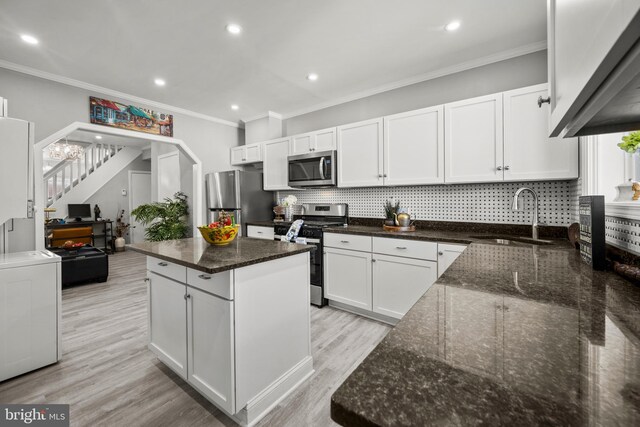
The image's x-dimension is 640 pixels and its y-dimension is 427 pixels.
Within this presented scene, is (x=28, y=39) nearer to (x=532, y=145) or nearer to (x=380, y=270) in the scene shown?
(x=380, y=270)

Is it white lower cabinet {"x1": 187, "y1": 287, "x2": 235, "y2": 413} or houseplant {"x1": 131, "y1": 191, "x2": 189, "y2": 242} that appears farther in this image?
houseplant {"x1": 131, "y1": 191, "x2": 189, "y2": 242}

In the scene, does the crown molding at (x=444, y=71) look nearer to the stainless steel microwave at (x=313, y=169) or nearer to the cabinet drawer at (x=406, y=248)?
the stainless steel microwave at (x=313, y=169)

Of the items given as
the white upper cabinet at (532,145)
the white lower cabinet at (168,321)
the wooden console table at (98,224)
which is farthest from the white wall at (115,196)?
the white upper cabinet at (532,145)

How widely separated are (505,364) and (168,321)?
2.07 meters

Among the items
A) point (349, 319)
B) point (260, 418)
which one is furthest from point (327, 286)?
point (260, 418)

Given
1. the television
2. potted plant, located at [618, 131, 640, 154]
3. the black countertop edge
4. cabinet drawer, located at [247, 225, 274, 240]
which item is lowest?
cabinet drawer, located at [247, 225, 274, 240]

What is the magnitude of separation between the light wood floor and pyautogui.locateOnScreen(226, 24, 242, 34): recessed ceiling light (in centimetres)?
281

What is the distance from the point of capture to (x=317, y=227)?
10.8 feet

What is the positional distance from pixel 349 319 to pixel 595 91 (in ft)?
9.07

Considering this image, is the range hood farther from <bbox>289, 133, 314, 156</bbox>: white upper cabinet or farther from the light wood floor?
<bbox>289, 133, 314, 156</bbox>: white upper cabinet

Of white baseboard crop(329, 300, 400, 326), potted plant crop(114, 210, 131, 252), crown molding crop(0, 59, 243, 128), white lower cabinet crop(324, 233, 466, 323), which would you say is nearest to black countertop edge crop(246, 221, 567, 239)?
white lower cabinet crop(324, 233, 466, 323)

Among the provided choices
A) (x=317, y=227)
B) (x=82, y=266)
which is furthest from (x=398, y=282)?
(x=82, y=266)

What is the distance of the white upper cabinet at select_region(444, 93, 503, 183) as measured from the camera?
2.48 meters

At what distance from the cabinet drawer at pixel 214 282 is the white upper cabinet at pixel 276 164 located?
99.9 inches
